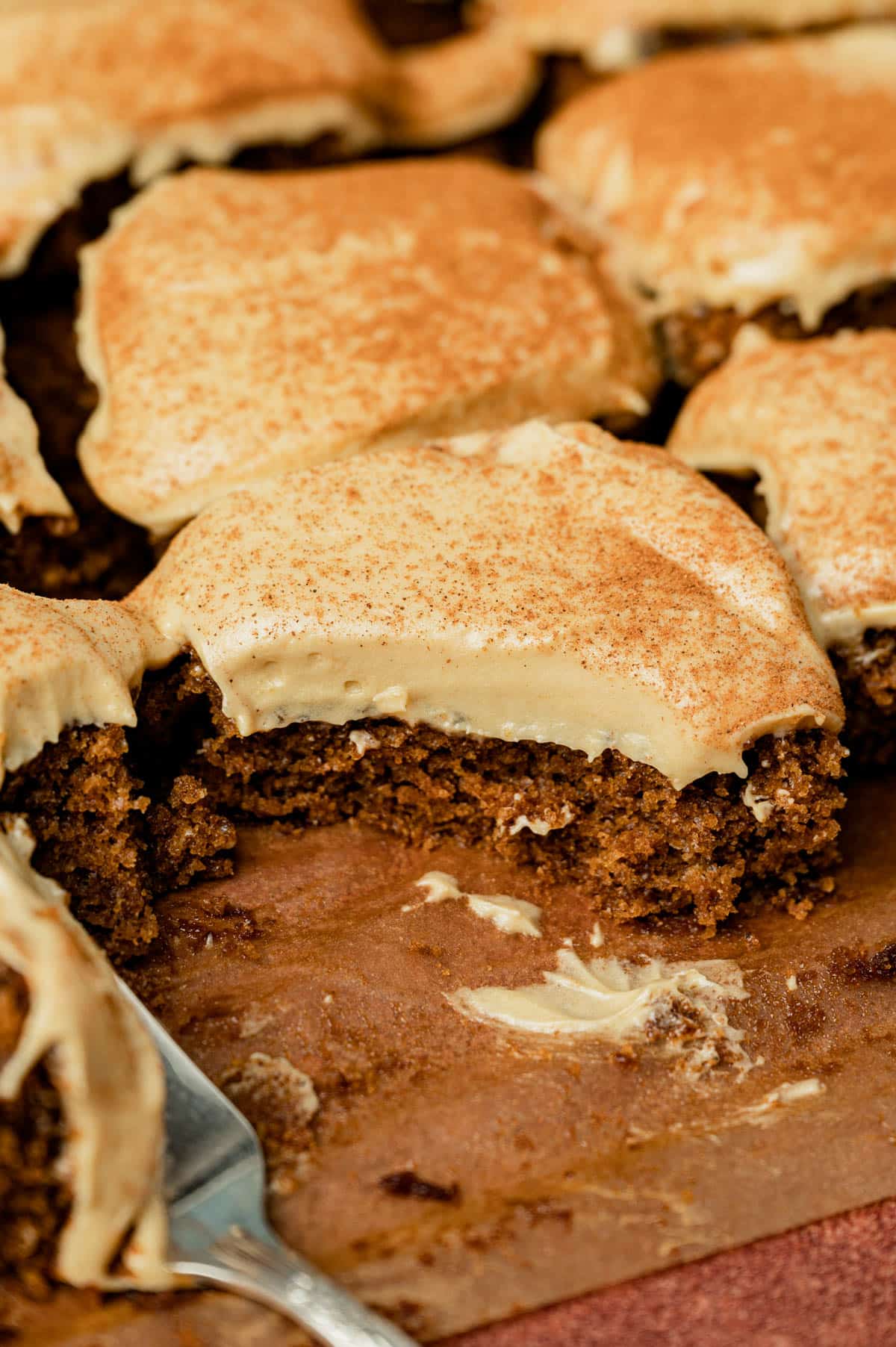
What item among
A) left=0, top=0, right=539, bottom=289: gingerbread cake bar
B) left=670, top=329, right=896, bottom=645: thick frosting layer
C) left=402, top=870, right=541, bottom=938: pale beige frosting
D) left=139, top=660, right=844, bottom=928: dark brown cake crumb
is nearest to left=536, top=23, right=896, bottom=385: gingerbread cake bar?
left=670, top=329, right=896, bottom=645: thick frosting layer

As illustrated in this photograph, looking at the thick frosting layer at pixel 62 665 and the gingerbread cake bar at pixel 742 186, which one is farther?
the gingerbread cake bar at pixel 742 186

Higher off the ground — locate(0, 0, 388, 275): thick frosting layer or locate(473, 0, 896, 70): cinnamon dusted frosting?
locate(0, 0, 388, 275): thick frosting layer

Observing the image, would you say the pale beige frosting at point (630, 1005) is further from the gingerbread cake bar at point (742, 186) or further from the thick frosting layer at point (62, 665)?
the gingerbread cake bar at point (742, 186)

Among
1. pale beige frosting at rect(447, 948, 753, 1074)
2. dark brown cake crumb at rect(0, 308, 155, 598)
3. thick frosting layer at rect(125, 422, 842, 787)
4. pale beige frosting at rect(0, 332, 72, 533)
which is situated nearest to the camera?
pale beige frosting at rect(447, 948, 753, 1074)

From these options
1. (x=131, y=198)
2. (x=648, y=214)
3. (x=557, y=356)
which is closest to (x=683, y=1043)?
(x=557, y=356)

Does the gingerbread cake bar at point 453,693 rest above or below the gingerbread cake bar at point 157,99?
below

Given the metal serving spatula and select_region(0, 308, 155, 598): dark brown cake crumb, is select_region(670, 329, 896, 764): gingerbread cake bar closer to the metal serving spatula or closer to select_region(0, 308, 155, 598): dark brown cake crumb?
select_region(0, 308, 155, 598): dark brown cake crumb

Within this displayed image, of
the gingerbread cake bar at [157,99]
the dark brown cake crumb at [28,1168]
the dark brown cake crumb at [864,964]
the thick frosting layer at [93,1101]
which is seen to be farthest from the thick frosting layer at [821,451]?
the dark brown cake crumb at [28,1168]

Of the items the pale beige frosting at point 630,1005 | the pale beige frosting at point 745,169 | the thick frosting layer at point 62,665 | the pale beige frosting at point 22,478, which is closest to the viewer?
the thick frosting layer at point 62,665
